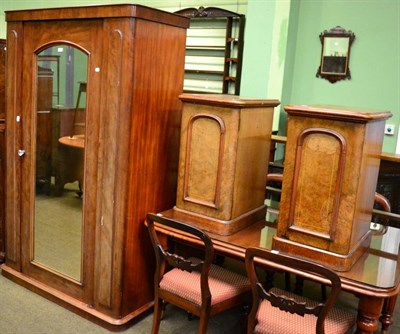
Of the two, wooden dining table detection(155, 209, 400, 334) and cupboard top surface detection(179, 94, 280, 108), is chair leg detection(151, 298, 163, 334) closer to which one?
wooden dining table detection(155, 209, 400, 334)

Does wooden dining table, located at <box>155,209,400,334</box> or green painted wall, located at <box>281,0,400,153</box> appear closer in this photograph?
wooden dining table, located at <box>155,209,400,334</box>

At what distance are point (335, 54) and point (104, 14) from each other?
2702 mm

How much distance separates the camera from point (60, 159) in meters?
2.72

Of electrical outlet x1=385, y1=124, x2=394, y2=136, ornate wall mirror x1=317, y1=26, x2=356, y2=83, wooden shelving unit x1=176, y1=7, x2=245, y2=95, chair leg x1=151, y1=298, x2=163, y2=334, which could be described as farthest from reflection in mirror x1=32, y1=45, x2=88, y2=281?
electrical outlet x1=385, y1=124, x2=394, y2=136

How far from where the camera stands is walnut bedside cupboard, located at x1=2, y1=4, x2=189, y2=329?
2.28 metres

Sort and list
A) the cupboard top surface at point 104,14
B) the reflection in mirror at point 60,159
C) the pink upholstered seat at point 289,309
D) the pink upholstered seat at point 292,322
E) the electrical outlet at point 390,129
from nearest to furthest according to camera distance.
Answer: the pink upholstered seat at point 289,309, the pink upholstered seat at point 292,322, the cupboard top surface at point 104,14, the reflection in mirror at point 60,159, the electrical outlet at point 390,129

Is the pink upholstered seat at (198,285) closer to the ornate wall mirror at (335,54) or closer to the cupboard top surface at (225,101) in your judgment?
the cupboard top surface at (225,101)

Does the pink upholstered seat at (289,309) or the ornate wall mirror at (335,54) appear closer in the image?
the pink upholstered seat at (289,309)

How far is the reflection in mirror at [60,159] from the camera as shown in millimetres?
2533

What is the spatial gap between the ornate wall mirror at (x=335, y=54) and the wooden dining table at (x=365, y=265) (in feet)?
7.12

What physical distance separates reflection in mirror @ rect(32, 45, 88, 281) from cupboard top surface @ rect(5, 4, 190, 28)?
0.18 meters

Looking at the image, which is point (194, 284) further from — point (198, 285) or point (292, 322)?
point (292, 322)

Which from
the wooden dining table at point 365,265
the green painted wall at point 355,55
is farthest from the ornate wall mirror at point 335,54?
the wooden dining table at point 365,265

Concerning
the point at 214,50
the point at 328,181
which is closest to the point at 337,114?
the point at 328,181
